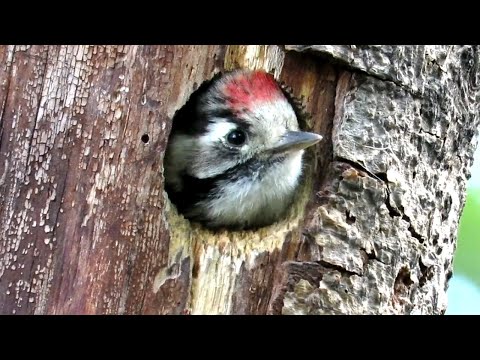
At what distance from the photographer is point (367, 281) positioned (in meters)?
3.50

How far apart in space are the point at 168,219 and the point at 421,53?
1.27 m

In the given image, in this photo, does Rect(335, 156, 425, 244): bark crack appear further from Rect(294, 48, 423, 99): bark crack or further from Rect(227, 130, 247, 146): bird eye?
Rect(227, 130, 247, 146): bird eye

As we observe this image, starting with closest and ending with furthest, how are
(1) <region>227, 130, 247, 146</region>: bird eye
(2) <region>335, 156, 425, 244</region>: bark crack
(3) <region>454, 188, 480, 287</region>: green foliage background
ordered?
1. (2) <region>335, 156, 425, 244</region>: bark crack
2. (1) <region>227, 130, 247, 146</region>: bird eye
3. (3) <region>454, 188, 480, 287</region>: green foliage background

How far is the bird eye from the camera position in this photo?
4172mm

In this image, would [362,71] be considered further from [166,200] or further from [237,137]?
[166,200]

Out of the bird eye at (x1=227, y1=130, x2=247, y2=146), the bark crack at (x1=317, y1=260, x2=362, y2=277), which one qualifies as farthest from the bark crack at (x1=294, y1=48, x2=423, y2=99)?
the bark crack at (x1=317, y1=260, x2=362, y2=277)

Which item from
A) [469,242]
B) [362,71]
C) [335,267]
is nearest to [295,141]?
[362,71]

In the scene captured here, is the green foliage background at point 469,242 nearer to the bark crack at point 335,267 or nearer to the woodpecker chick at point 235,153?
the woodpecker chick at point 235,153

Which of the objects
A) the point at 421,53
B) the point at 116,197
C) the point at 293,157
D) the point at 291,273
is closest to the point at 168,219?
the point at 116,197

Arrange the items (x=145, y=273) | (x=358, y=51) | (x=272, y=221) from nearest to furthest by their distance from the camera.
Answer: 1. (x=145, y=273)
2. (x=358, y=51)
3. (x=272, y=221)

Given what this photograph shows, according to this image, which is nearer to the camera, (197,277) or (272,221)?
(197,277)

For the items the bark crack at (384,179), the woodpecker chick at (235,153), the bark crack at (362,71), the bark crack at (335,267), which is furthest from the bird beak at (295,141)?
the bark crack at (335,267)

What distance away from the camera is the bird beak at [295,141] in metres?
3.72

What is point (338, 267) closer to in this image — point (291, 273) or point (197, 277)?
point (291, 273)
